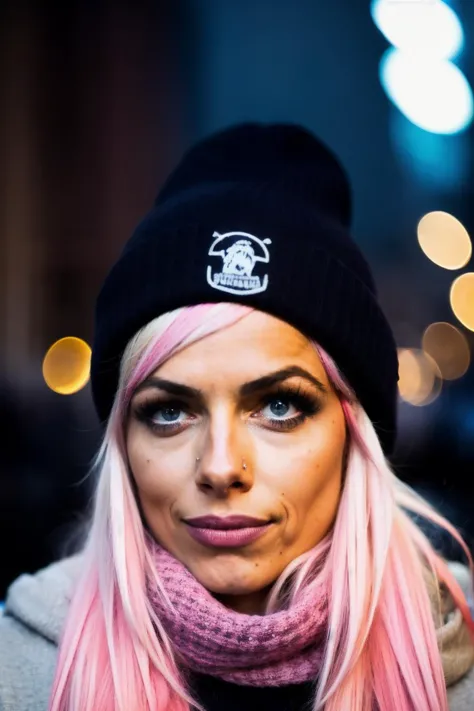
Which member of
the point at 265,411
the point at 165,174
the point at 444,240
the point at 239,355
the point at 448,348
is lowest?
the point at 448,348

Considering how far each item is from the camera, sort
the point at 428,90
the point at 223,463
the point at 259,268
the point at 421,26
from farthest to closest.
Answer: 1. the point at 428,90
2. the point at 421,26
3. the point at 259,268
4. the point at 223,463

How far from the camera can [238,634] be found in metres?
1.25

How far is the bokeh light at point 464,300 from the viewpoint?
2.46 meters

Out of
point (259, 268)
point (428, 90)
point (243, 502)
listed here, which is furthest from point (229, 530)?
point (428, 90)

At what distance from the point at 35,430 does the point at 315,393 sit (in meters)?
1.32

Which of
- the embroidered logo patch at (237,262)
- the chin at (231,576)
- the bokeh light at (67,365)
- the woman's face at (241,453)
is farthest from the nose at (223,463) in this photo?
the bokeh light at (67,365)

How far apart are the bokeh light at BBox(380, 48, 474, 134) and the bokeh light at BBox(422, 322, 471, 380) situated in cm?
64

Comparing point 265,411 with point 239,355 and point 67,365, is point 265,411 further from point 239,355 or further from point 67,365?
point 67,365

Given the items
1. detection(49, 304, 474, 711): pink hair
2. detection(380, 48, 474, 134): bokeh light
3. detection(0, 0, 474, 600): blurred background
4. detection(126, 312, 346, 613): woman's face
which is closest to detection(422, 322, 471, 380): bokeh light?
detection(0, 0, 474, 600): blurred background

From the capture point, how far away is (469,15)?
197 cm

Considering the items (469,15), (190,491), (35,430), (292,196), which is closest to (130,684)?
(190,491)

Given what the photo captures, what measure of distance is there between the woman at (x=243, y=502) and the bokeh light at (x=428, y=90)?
94 cm

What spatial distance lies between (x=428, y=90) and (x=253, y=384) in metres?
1.33

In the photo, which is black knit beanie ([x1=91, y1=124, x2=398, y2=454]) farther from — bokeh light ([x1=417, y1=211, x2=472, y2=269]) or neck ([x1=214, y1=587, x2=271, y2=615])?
bokeh light ([x1=417, y1=211, x2=472, y2=269])
